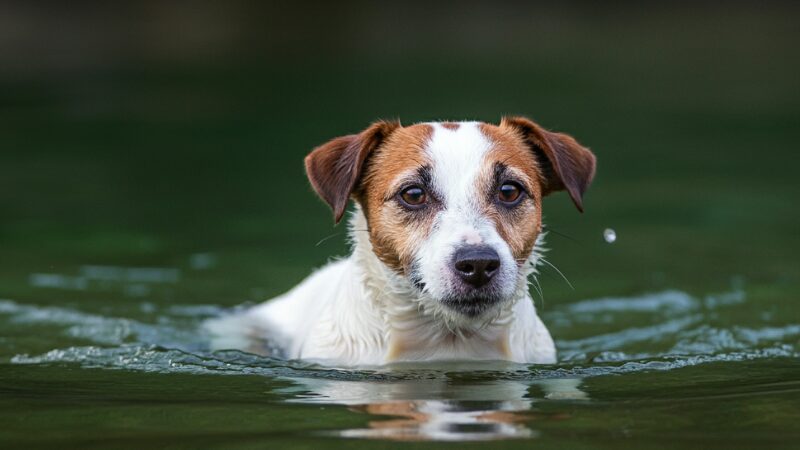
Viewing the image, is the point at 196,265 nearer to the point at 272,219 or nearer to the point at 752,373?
the point at 272,219

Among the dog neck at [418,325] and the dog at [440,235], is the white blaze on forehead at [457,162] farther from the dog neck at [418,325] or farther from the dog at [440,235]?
the dog neck at [418,325]

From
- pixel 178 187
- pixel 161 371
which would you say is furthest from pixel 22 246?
pixel 161 371

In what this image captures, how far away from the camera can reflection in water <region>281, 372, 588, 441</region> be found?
5.05 m

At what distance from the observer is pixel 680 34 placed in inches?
1287

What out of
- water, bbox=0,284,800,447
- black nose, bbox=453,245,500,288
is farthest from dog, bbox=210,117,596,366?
water, bbox=0,284,800,447

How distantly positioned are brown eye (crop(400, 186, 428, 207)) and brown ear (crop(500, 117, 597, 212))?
779 mm

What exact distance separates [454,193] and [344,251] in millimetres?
5833

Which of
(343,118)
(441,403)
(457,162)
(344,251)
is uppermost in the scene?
(343,118)

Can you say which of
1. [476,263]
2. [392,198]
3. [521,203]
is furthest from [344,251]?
[476,263]

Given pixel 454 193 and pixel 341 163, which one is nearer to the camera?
pixel 454 193

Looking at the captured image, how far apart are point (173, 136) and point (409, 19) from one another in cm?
1832

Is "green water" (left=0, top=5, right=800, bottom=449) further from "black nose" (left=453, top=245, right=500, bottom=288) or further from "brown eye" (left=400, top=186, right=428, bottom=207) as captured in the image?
"brown eye" (left=400, top=186, right=428, bottom=207)

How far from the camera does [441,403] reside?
18.8ft

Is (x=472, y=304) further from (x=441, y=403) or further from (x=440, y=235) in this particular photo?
(x=441, y=403)
